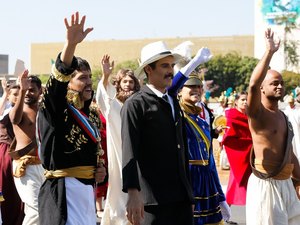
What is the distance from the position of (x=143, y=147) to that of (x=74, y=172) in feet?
1.85

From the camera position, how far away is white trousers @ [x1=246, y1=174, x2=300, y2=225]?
25.3ft

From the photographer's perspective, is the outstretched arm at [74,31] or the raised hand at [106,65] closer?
the outstretched arm at [74,31]

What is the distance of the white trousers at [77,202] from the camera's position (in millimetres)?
6332

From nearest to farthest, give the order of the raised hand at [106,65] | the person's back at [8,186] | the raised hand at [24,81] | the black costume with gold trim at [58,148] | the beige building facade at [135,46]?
1. the black costume with gold trim at [58,148]
2. the raised hand at [24,81]
3. the raised hand at [106,65]
4. the person's back at [8,186]
5. the beige building facade at [135,46]

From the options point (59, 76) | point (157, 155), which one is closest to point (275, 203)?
point (157, 155)

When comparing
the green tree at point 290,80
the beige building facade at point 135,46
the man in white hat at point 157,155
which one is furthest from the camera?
the beige building facade at point 135,46

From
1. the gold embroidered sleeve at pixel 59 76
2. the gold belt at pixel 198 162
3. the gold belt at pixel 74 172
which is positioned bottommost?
the gold belt at pixel 74 172

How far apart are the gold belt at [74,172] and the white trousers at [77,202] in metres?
0.04

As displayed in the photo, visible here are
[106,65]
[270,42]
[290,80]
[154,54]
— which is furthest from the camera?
[290,80]

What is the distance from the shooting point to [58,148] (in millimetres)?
6285

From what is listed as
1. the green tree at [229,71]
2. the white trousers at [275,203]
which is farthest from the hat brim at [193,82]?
the green tree at [229,71]

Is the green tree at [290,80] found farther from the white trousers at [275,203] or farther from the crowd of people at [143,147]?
the white trousers at [275,203]

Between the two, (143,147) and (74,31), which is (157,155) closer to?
(143,147)

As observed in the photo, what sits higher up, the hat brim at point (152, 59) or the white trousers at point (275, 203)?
the hat brim at point (152, 59)
